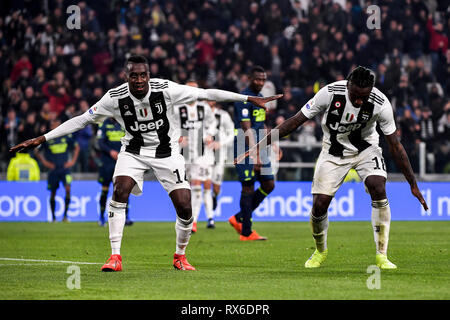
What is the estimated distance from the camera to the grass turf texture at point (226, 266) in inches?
278

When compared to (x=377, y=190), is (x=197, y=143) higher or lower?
higher

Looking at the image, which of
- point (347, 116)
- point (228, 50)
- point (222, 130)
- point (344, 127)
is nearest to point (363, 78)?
point (347, 116)

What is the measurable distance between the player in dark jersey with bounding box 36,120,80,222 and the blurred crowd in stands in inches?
46.3

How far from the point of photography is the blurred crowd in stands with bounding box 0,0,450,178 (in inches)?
914

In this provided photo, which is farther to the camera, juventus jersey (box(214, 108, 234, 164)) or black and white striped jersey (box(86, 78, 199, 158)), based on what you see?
juventus jersey (box(214, 108, 234, 164))

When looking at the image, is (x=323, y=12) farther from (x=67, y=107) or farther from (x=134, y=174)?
(x=134, y=174)

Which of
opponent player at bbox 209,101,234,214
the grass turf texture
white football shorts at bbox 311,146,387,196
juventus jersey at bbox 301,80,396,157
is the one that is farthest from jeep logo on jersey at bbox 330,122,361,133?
opponent player at bbox 209,101,234,214

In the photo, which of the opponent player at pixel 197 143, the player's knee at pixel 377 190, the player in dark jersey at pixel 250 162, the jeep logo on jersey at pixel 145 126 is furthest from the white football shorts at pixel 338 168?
the opponent player at pixel 197 143

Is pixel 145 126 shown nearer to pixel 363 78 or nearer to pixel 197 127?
pixel 363 78

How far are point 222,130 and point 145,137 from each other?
9.00 metres

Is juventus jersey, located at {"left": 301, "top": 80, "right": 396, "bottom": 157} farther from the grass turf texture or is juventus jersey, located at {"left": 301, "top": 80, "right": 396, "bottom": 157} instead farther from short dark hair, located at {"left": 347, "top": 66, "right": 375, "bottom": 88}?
the grass turf texture

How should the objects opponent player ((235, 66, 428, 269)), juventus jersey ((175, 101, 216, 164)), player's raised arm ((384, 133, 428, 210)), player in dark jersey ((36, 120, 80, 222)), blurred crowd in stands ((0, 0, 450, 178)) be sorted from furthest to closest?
blurred crowd in stands ((0, 0, 450, 178)) < player in dark jersey ((36, 120, 80, 222)) < juventus jersey ((175, 101, 216, 164)) < player's raised arm ((384, 133, 428, 210)) < opponent player ((235, 66, 428, 269))

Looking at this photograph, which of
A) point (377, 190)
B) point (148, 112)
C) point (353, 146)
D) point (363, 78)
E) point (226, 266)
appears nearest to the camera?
point (363, 78)

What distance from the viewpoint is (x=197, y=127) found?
1766 cm
